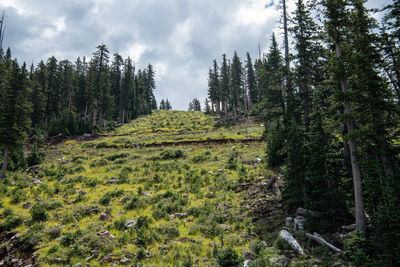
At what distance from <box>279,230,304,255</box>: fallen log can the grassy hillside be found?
70cm

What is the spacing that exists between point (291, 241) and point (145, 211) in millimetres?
9429

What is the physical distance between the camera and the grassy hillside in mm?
10109

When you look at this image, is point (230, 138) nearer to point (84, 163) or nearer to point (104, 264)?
point (84, 163)

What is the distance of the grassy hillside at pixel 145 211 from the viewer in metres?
10.1

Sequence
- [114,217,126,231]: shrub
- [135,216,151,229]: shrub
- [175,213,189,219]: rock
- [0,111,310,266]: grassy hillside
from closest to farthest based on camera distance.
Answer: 1. [0,111,310,266]: grassy hillside
2. [114,217,126,231]: shrub
3. [135,216,151,229]: shrub
4. [175,213,189,219]: rock

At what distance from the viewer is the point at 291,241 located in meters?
10.3

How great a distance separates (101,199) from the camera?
15867mm

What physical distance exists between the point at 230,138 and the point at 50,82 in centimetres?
5490

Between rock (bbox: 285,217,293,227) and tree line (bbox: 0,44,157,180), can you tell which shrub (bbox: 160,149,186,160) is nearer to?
rock (bbox: 285,217,293,227)

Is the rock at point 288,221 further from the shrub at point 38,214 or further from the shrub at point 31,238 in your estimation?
the shrub at point 38,214

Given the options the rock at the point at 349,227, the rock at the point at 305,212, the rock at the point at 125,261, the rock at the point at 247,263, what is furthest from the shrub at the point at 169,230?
the rock at the point at 349,227

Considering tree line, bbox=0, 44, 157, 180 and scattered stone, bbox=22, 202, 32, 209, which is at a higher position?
tree line, bbox=0, 44, 157, 180

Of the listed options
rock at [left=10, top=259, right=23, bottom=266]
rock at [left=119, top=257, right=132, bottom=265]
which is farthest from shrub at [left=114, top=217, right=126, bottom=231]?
rock at [left=10, top=259, right=23, bottom=266]

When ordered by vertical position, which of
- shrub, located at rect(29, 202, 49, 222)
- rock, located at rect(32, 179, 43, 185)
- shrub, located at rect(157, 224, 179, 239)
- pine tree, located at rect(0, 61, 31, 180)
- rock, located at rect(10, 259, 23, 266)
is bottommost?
rock, located at rect(10, 259, 23, 266)
